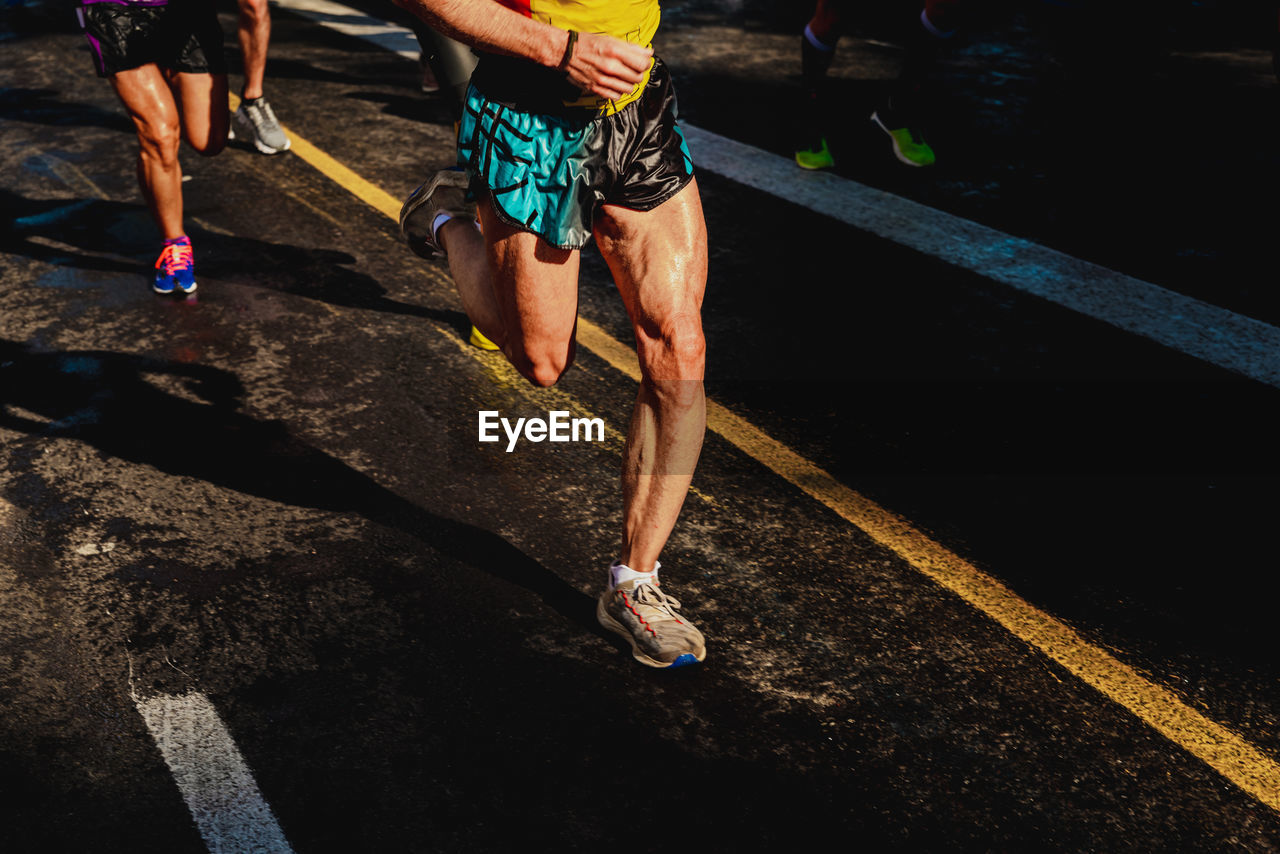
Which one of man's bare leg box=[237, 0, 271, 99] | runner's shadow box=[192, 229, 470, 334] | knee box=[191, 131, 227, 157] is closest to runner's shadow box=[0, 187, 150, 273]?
runner's shadow box=[192, 229, 470, 334]

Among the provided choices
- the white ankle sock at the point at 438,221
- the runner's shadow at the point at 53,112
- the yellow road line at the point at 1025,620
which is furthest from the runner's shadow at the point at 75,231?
the yellow road line at the point at 1025,620

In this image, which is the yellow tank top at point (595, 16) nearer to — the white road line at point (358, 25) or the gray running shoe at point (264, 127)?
the gray running shoe at point (264, 127)

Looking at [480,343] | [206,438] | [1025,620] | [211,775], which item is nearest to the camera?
[211,775]

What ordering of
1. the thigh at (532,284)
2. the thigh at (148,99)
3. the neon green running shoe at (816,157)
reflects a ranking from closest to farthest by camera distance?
the thigh at (532,284) → the thigh at (148,99) → the neon green running shoe at (816,157)

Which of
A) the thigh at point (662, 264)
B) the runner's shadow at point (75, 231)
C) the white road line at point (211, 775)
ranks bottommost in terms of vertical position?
the runner's shadow at point (75, 231)

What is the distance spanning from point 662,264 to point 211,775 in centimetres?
150

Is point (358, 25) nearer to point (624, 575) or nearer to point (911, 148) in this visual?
point (911, 148)

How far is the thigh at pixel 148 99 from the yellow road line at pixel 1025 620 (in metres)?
2.11

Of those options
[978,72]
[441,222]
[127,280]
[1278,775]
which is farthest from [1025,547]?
A: [978,72]

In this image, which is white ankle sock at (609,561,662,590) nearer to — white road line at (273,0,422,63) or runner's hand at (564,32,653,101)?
runner's hand at (564,32,653,101)

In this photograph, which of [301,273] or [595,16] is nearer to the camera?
[595,16]

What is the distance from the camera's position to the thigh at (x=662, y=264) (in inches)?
106

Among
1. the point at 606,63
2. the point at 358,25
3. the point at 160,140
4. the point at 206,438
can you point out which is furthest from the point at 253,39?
the point at 606,63

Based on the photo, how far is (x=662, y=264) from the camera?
8.82 feet
